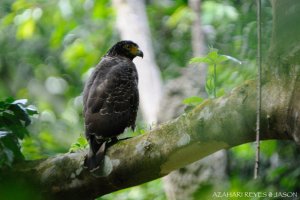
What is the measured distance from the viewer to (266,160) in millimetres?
4973

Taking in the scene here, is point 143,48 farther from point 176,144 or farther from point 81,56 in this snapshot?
point 176,144

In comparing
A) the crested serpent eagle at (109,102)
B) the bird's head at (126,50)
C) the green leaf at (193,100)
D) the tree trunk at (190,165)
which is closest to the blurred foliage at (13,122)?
the crested serpent eagle at (109,102)

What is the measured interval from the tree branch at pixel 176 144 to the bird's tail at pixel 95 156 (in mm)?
39

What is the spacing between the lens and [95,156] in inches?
125

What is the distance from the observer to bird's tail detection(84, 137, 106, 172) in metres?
3.11

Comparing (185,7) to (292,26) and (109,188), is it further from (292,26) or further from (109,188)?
(292,26)

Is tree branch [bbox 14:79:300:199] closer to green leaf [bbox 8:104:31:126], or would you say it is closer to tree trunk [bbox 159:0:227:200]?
green leaf [bbox 8:104:31:126]

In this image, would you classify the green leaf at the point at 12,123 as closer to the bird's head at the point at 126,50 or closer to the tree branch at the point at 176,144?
the tree branch at the point at 176,144

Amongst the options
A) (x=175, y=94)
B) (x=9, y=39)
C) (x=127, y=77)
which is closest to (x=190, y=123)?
(x=127, y=77)

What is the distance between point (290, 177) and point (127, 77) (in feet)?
4.40

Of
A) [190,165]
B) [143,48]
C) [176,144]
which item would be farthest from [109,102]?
[143,48]

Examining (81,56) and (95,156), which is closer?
(95,156)

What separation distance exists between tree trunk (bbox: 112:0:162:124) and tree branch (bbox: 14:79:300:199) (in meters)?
3.20

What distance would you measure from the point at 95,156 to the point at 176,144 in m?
0.46
